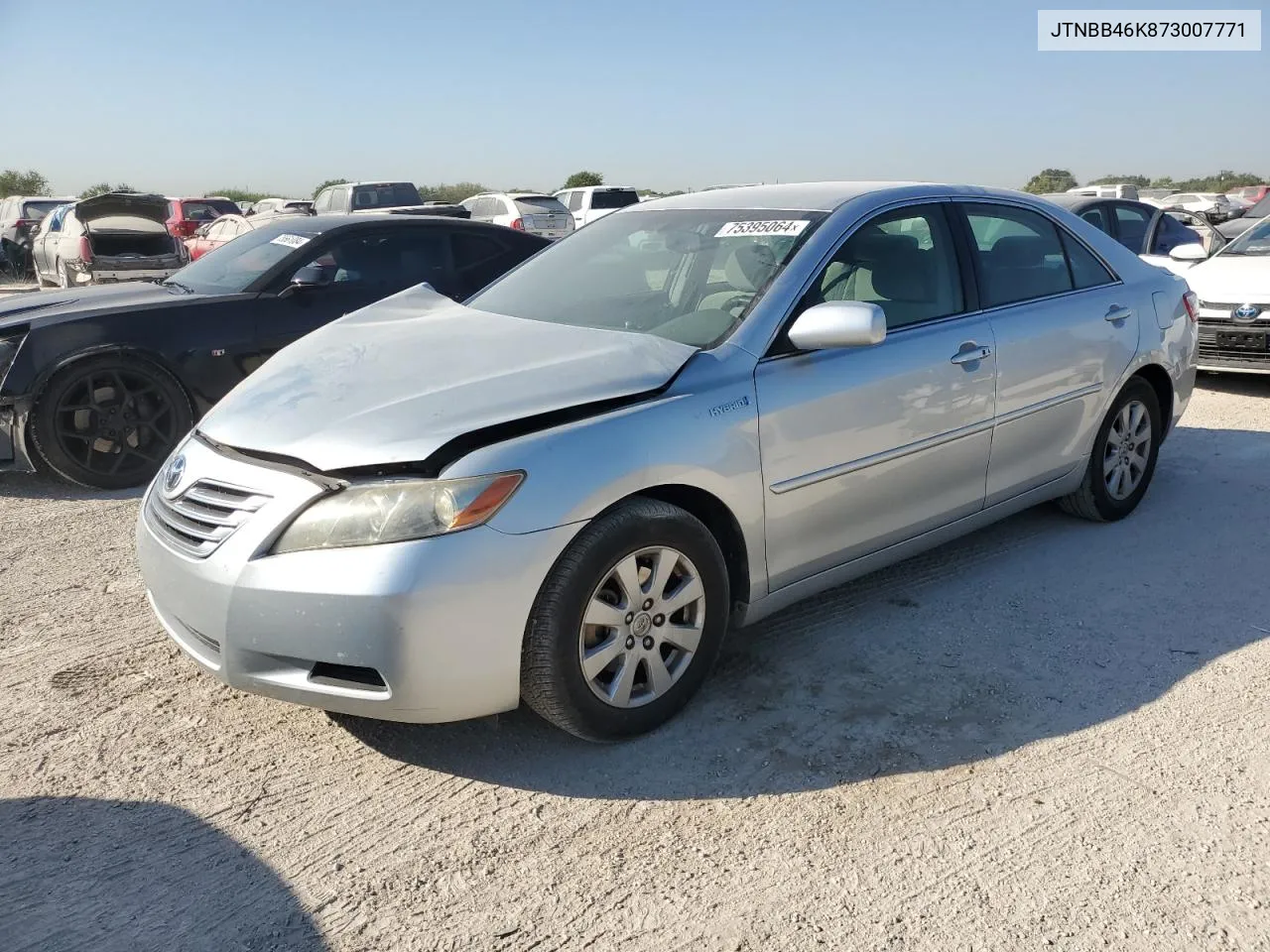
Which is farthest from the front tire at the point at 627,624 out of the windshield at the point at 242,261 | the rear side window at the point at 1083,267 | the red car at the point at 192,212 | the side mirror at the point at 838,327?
the red car at the point at 192,212

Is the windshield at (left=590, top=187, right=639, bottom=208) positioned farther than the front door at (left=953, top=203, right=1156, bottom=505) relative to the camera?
Yes

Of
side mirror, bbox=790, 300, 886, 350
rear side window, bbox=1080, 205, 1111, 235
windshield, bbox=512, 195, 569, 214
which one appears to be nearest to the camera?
side mirror, bbox=790, 300, 886, 350

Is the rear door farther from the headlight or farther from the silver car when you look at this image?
the headlight

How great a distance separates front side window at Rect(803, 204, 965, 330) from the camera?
3.65m

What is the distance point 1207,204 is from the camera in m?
28.0

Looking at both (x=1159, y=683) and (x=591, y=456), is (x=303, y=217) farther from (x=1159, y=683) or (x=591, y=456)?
(x=1159, y=683)

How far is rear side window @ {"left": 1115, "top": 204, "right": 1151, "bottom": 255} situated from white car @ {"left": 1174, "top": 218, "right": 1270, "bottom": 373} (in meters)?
2.14

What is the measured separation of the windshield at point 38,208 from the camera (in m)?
23.8

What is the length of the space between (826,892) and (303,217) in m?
6.22

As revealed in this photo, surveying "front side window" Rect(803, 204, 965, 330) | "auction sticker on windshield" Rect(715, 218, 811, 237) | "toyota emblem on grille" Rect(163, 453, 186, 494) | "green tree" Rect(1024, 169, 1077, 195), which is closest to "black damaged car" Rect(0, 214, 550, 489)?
"toyota emblem on grille" Rect(163, 453, 186, 494)

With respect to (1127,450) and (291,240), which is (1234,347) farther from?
(291,240)

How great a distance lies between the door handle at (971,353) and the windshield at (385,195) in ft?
69.9

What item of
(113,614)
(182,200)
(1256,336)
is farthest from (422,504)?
(182,200)

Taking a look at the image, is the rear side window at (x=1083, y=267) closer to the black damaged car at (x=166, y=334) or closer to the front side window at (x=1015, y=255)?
the front side window at (x=1015, y=255)
